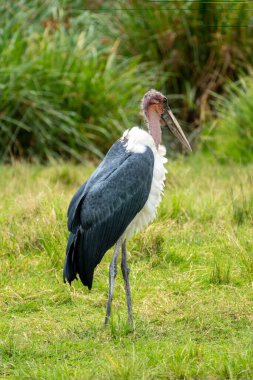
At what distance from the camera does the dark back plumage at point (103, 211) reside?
4.84 meters

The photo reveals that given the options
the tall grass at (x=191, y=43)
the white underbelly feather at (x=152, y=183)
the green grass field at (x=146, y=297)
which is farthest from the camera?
the tall grass at (x=191, y=43)

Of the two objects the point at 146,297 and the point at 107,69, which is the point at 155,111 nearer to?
the point at 146,297

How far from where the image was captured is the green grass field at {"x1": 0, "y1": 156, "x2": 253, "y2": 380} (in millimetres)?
4191

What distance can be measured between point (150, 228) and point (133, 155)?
4.22 ft

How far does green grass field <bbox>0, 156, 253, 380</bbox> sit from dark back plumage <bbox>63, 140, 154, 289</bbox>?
0.33 meters

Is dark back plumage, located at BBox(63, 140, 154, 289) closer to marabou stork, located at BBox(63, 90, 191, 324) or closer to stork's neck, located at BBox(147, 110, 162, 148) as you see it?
marabou stork, located at BBox(63, 90, 191, 324)

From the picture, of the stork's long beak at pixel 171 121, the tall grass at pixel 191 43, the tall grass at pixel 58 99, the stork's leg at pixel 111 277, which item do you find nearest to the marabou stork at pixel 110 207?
the stork's leg at pixel 111 277

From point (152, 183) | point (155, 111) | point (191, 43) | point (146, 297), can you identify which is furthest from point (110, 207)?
point (191, 43)

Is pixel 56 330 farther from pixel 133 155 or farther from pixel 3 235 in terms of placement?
pixel 3 235

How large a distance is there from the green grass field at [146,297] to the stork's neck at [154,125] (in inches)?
33.2

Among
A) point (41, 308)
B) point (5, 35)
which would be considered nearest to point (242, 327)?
point (41, 308)

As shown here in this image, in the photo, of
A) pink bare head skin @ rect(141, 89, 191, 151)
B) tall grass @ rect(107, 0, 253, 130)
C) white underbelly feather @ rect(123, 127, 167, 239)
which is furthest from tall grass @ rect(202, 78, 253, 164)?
white underbelly feather @ rect(123, 127, 167, 239)

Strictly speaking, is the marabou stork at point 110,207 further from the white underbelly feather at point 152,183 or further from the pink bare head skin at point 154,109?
the pink bare head skin at point 154,109

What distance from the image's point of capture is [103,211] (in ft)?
Answer: 16.0
